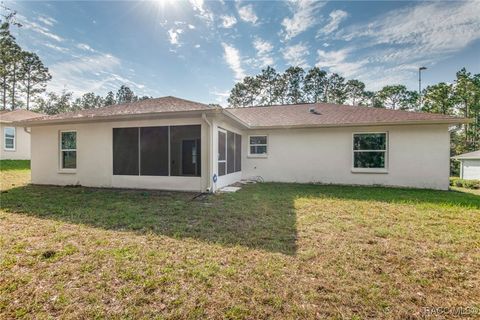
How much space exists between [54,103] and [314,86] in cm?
4400

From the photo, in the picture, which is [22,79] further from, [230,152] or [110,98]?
[230,152]

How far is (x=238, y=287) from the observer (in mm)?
2305

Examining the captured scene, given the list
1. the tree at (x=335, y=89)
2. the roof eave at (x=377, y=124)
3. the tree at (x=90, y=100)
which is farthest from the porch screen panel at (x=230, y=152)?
the tree at (x=90, y=100)

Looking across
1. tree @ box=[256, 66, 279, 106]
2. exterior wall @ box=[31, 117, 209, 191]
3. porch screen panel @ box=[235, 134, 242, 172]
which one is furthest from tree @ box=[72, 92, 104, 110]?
porch screen panel @ box=[235, 134, 242, 172]

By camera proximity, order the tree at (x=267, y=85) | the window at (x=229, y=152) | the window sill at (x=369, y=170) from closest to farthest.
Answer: the window at (x=229, y=152), the window sill at (x=369, y=170), the tree at (x=267, y=85)

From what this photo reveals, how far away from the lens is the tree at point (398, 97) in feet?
105

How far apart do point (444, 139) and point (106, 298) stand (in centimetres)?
1126

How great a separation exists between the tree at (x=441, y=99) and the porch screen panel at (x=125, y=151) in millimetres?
34363

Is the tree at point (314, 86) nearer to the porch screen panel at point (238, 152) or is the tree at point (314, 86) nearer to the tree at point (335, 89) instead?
the tree at point (335, 89)

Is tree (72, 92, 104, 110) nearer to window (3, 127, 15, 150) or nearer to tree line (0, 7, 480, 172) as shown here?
tree line (0, 7, 480, 172)

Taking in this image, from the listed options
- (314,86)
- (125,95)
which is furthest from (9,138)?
(125,95)

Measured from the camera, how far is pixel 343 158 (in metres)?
9.70

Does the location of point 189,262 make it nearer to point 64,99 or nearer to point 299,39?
point 299,39

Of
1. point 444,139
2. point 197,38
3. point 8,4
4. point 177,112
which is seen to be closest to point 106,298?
point 177,112
